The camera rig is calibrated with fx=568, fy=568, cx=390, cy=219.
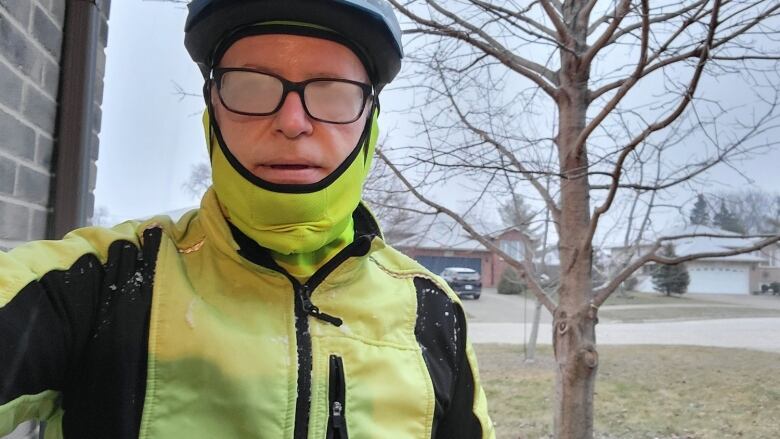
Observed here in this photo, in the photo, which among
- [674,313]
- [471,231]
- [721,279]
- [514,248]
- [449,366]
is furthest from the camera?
[674,313]

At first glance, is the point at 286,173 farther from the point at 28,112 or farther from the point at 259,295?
the point at 28,112

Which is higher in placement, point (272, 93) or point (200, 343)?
point (272, 93)

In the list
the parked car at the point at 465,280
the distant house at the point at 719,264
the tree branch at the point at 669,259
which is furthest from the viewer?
the parked car at the point at 465,280

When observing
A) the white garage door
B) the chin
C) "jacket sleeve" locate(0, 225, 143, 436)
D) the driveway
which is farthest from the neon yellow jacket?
the white garage door

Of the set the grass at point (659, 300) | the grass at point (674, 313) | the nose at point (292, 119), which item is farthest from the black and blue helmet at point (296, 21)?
the grass at point (659, 300)

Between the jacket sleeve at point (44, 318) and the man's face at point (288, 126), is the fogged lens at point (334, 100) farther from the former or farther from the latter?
the jacket sleeve at point (44, 318)

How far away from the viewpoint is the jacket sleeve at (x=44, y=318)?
2.51ft

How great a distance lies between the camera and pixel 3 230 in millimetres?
1268

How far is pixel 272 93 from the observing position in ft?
3.35

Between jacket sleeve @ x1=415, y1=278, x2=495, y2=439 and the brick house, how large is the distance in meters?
0.95

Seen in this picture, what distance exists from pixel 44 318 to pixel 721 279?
8319 millimetres

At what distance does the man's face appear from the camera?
100 centimetres

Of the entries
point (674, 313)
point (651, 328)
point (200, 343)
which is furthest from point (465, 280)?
point (200, 343)

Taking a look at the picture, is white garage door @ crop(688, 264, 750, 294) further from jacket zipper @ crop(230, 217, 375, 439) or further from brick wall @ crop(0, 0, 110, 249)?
brick wall @ crop(0, 0, 110, 249)
